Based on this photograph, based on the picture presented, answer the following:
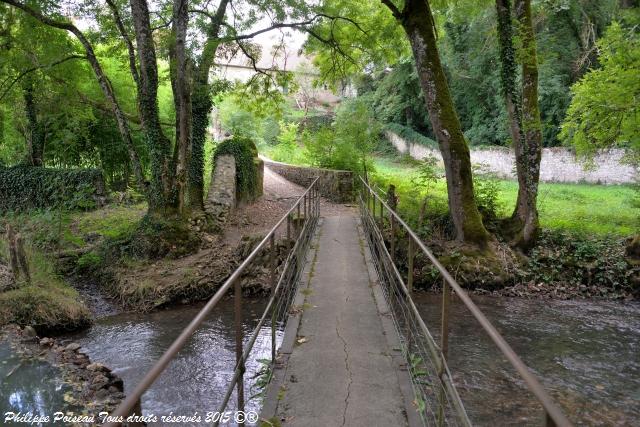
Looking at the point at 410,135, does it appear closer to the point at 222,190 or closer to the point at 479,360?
the point at 222,190

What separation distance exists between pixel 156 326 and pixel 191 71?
6.16 m

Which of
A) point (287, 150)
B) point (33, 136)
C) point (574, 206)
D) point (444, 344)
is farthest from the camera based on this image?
point (287, 150)

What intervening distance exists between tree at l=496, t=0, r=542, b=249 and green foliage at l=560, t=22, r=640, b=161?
0.78 meters

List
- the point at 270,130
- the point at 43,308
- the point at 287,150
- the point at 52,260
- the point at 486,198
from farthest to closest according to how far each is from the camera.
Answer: the point at 270,130, the point at 287,150, the point at 486,198, the point at 52,260, the point at 43,308

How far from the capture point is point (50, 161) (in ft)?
58.3

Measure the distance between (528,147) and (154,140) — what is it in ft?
28.8

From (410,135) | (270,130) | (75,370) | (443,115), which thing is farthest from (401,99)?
(75,370)

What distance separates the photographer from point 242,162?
13992 millimetres

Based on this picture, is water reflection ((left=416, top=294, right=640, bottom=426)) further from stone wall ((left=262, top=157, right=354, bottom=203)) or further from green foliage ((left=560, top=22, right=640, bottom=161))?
stone wall ((left=262, top=157, right=354, bottom=203))

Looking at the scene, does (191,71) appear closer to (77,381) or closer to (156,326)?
(156,326)

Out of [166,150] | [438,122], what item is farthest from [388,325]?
[166,150]

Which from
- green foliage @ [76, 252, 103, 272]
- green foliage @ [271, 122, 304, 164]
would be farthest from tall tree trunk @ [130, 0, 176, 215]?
green foliage @ [271, 122, 304, 164]

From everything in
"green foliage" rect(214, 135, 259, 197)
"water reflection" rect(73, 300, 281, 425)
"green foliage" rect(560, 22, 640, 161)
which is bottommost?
"water reflection" rect(73, 300, 281, 425)

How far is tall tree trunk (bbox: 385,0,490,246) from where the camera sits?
9.52 metres
